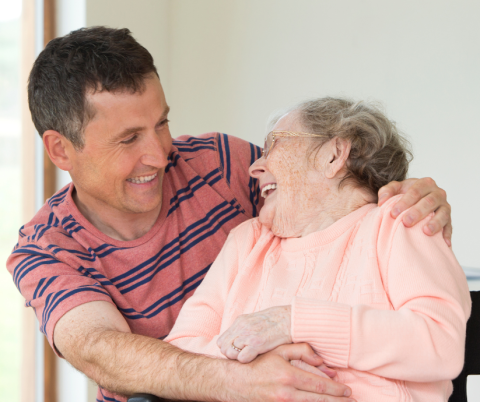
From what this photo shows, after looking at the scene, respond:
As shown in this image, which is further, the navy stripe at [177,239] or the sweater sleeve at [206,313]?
the navy stripe at [177,239]

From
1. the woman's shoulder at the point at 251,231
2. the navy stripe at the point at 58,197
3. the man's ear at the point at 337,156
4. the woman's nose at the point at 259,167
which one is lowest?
the navy stripe at the point at 58,197

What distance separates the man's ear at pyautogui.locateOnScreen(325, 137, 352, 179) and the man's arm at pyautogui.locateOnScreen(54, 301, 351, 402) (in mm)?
551

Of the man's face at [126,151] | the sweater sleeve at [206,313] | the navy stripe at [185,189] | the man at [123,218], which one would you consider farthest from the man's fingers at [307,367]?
the navy stripe at [185,189]

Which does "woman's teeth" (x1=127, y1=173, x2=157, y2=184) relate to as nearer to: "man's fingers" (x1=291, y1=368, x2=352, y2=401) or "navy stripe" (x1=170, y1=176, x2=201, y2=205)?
"navy stripe" (x1=170, y1=176, x2=201, y2=205)

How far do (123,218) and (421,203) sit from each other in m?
1.05

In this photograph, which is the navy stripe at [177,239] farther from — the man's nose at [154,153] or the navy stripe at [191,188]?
the man's nose at [154,153]

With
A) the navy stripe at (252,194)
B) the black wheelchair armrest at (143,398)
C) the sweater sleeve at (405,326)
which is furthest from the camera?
the navy stripe at (252,194)

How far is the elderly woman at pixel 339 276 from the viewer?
114cm

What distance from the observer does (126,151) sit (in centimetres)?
169

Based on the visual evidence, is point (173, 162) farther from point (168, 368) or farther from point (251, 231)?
point (168, 368)

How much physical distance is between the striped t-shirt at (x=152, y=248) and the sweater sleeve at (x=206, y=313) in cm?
22

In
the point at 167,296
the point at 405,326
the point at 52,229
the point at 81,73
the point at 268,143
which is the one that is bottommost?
the point at 167,296

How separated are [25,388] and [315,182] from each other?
2311 mm

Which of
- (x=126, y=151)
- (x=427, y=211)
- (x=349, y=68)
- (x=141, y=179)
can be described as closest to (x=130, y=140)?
(x=126, y=151)
